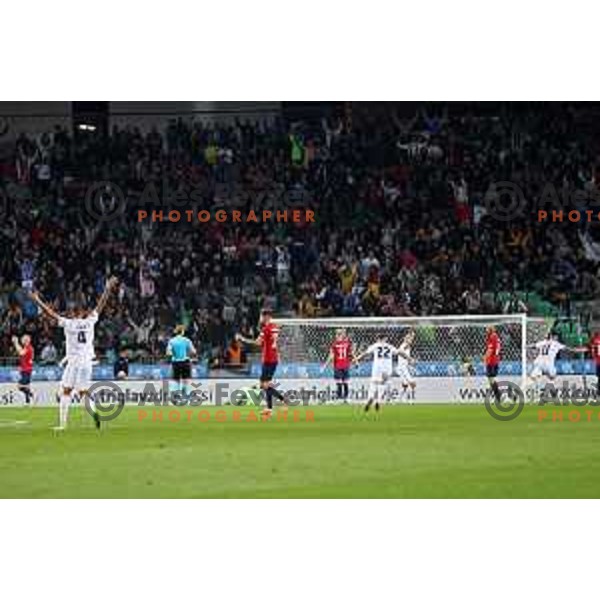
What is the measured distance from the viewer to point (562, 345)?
2175 cm

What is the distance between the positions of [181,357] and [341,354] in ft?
8.86

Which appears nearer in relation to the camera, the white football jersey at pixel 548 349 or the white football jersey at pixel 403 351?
the white football jersey at pixel 403 351

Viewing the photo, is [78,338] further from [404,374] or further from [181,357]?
[404,374]

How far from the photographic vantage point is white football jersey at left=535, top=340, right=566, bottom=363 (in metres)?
21.4

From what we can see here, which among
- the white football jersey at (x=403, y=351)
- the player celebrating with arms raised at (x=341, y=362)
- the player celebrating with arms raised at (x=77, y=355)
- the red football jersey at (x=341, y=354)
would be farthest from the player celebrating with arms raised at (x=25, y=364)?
the white football jersey at (x=403, y=351)

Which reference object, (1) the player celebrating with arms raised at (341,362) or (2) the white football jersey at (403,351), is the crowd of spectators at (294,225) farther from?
(2) the white football jersey at (403,351)

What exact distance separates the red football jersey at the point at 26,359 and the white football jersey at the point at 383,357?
5612mm

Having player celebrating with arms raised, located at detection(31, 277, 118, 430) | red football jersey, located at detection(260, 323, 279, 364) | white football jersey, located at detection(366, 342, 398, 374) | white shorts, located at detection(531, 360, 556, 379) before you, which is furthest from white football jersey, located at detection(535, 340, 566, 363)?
player celebrating with arms raised, located at detection(31, 277, 118, 430)

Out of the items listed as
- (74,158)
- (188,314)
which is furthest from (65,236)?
(188,314)

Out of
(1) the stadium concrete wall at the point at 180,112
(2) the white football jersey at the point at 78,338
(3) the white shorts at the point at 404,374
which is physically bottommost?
(3) the white shorts at the point at 404,374

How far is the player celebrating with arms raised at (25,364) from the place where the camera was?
71.8ft

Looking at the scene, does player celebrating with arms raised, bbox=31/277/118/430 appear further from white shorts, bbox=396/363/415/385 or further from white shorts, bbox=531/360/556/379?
white shorts, bbox=531/360/556/379

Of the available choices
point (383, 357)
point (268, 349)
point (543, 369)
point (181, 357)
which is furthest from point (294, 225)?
point (268, 349)
